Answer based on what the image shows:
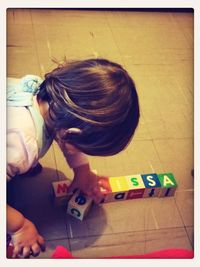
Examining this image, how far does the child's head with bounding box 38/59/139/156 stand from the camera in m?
0.67

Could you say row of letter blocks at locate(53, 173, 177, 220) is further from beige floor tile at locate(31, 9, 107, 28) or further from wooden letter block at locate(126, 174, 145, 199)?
beige floor tile at locate(31, 9, 107, 28)

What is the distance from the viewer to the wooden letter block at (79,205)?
0.70 m

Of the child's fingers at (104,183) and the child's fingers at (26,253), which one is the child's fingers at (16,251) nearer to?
the child's fingers at (26,253)

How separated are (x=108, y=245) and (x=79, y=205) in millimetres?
77

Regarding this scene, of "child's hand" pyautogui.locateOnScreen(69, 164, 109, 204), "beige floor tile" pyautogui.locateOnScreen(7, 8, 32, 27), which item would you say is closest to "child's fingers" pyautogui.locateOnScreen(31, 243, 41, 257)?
"child's hand" pyautogui.locateOnScreen(69, 164, 109, 204)

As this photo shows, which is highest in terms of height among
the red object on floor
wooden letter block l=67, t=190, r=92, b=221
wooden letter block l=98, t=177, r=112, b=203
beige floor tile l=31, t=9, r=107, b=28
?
beige floor tile l=31, t=9, r=107, b=28

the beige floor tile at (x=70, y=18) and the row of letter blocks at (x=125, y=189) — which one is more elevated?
the beige floor tile at (x=70, y=18)

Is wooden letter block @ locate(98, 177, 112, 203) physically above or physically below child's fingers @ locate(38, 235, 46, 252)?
above

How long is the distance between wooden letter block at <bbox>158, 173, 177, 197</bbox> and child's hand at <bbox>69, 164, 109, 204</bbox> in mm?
97

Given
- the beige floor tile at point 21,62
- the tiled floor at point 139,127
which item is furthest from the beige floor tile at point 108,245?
the beige floor tile at point 21,62

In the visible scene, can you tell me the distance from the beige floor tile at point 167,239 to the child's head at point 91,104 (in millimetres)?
158

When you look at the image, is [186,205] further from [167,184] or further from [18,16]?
[18,16]

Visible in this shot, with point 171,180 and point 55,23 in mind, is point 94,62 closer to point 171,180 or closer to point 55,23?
point 55,23
